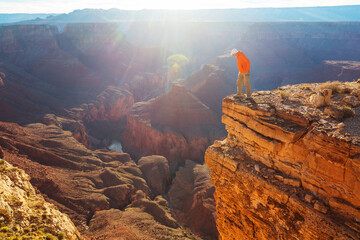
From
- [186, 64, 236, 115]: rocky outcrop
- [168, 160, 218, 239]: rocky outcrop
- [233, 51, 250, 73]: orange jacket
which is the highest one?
[233, 51, 250, 73]: orange jacket

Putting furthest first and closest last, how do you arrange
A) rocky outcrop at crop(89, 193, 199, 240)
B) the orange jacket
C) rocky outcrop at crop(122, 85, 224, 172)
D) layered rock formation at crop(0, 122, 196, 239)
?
rocky outcrop at crop(122, 85, 224, 172) < layered rock formation at crop(0, 122, 196, 239) < rocky outcrop at crop(89, 193, 199, 240) < the orange jacket

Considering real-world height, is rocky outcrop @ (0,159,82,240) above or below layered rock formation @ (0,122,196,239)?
above

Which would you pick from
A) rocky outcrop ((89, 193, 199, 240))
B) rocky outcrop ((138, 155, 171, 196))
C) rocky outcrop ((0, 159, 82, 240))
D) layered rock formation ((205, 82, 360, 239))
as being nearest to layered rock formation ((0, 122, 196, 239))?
rocky outcrop ((89, 193, 199, 240))

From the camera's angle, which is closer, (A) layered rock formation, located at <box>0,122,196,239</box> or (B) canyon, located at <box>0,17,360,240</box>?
(B) canyon, located at <box>0,17,360,240</box>

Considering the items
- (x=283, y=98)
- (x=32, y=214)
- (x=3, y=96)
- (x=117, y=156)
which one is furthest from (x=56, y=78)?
(x=283, y=98)

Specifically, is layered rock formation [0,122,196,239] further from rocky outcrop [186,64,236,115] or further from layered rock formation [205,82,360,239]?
rocky outcrop [186,64,236,115]

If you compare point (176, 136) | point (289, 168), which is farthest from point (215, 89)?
point (289, 168)
